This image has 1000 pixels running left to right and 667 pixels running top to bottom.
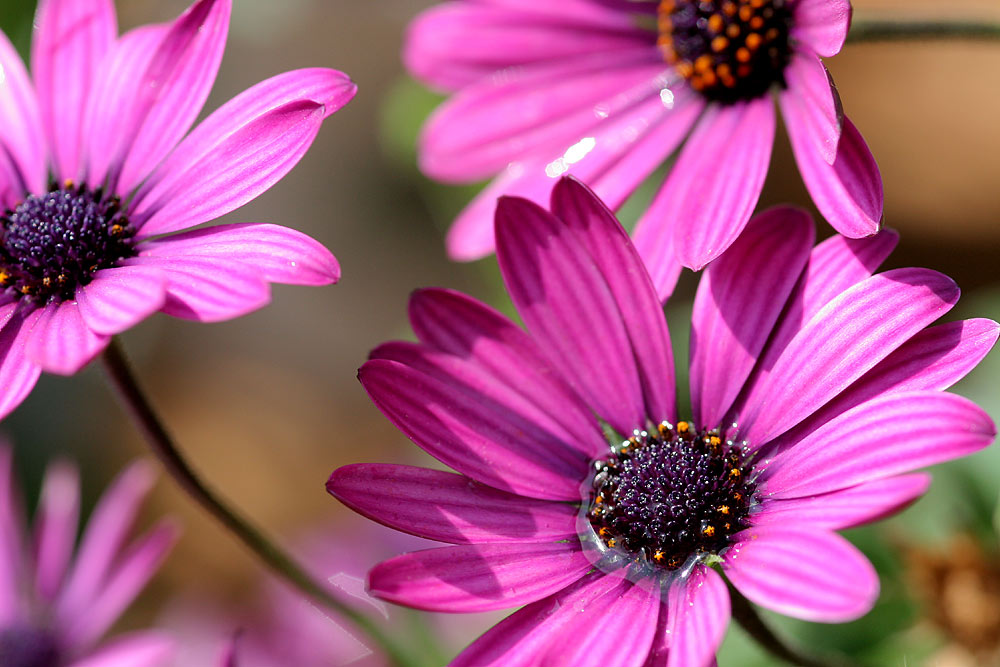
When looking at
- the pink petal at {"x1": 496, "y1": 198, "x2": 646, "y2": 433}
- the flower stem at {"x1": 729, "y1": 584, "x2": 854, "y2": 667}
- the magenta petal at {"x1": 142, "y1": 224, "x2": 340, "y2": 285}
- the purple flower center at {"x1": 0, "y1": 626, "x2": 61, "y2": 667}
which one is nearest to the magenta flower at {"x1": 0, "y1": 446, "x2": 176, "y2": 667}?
the purple flower center at {"x1": 0, "y1": 626, "x2": 61, "y2": 667}

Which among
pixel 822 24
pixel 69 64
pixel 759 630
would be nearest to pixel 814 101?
pixel 822 24

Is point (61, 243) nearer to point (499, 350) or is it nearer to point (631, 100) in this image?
point (499, 350)

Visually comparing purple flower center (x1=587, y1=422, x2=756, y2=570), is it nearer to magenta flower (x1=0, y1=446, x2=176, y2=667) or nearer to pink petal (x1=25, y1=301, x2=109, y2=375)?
pink petal (x1=25, y1=301, x2=109, y2=375)

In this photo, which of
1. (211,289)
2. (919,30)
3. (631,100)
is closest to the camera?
(211,289)

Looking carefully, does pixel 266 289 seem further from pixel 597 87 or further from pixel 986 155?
pixel 986 155

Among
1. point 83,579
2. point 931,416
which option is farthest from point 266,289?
point 83,579

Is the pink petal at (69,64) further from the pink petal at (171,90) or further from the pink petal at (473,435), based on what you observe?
the pink petal at (473,435)

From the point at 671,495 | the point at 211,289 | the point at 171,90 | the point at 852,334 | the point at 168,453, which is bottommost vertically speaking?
the point at 671,495

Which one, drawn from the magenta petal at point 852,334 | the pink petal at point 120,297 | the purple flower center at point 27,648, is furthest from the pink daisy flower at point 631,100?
the purple flower center at point 27,648
